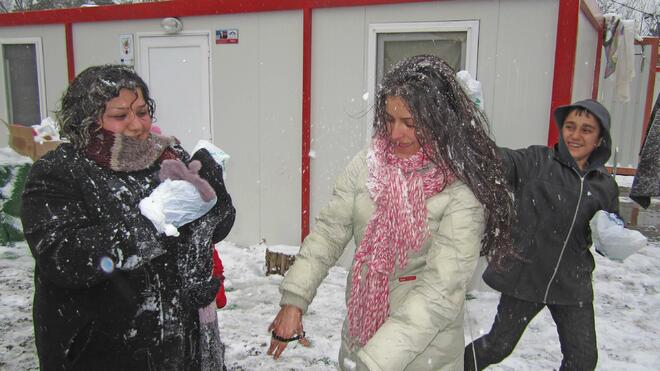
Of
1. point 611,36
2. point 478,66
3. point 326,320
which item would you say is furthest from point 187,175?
point 611,36

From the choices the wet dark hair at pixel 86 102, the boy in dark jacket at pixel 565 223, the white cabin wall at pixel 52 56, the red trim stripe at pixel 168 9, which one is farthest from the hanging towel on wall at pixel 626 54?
the white cabin wall at pixel 52 56

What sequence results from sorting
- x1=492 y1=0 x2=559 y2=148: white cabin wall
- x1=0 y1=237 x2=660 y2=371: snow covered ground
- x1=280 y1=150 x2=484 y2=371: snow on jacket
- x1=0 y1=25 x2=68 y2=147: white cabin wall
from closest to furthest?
x1=280 y1=150 x2=484 y2=371: snow on jacket → x1=0 y1=237 x2=660 y2=371: snow covered ground → x1=492 y1=0 x2=559 y2=148: white cabin wall → x1=0 y1=25 x2=68 y2=147: white cabin wall

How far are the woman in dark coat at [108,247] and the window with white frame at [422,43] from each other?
294cm

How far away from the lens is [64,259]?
166 centimetres

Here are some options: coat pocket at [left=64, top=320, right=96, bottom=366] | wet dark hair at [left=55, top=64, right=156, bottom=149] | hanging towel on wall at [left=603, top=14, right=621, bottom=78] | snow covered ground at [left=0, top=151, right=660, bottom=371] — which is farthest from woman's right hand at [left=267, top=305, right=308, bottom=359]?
hanging towel on wall at [left=603, top=14, right=621, bottom=78]

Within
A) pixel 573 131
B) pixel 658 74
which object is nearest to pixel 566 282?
pixel 573 131

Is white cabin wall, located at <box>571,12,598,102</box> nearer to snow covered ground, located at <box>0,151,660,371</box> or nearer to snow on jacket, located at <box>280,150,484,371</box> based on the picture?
snow covered ground, located at <box>0,151,660,371</box>

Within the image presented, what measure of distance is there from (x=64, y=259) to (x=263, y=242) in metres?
4.35

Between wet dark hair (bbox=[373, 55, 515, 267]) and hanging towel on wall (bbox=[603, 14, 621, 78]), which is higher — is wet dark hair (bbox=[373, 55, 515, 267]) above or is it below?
below

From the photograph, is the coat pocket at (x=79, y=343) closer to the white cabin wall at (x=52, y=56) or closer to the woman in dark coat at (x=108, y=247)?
A: the woman in dark coat at (x=108, y=247)

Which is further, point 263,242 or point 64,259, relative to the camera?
point 263,242

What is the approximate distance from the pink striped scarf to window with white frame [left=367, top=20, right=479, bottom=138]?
109 inches

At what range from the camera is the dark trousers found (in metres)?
2.71

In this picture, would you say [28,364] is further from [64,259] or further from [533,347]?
[533,347]
